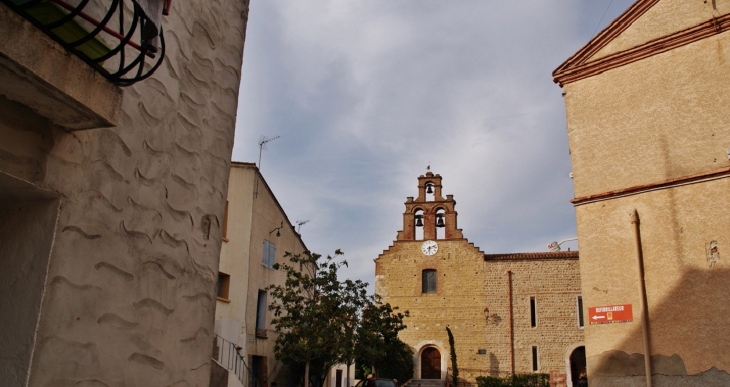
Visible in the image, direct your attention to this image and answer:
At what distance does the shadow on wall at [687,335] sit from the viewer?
32.3 feet

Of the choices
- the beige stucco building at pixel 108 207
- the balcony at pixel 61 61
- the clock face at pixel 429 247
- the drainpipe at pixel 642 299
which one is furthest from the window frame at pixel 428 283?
the balcony at pixel 61 61

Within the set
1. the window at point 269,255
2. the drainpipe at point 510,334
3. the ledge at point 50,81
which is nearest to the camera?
the ledge at point 50,81

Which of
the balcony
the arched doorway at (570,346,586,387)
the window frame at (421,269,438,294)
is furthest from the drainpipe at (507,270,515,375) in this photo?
the balcony

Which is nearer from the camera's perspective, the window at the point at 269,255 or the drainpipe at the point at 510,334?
the window at the point at 269,255

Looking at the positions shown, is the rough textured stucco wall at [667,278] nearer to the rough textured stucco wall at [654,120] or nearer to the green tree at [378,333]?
the rough textured stucco wall at [654,120]

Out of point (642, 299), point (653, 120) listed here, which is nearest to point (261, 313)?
point (642, 299)

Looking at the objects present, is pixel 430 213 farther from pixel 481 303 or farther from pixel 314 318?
pixel 314 318

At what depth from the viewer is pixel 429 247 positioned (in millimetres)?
36531

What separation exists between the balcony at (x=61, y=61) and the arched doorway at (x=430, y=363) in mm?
33458

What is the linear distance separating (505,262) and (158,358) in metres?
33.6

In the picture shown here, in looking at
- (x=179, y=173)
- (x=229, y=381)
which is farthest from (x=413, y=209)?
(x=179, y=173)

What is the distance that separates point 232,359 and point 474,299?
22268 millimetres

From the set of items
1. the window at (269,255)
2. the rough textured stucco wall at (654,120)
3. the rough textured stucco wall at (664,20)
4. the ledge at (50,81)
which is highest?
the rough textured stucco wall at (664,20)

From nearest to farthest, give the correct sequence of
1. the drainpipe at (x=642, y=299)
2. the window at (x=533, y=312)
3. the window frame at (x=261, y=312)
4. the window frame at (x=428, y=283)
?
1. the drainpipe at (x=642, y=299)
2. the window frame at (x=261, y=312)
3. the window at (x=533, y=312)
4. the window frame at (x=428, y=283)
